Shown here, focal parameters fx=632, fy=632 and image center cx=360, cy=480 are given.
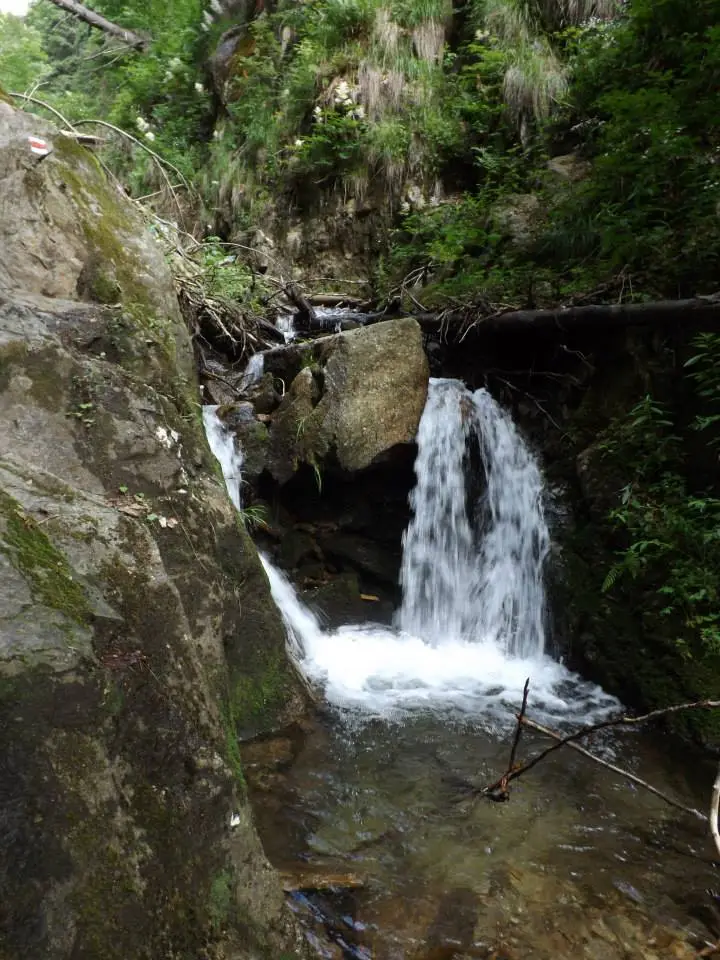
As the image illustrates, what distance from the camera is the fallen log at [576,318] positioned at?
450 cm

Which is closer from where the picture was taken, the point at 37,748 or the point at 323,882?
the point at 37,748

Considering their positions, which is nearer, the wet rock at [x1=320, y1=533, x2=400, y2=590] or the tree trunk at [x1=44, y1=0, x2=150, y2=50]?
the wet rock at [x1=320, y1=533, x2=400, y2=590]

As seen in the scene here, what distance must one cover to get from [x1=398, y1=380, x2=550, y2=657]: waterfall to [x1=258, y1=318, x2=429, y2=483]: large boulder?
1.27 ft

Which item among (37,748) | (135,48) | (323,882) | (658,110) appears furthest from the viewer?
(135,48)

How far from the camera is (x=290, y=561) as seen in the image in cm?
557

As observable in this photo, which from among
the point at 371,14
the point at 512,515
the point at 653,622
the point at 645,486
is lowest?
the point at 653,622

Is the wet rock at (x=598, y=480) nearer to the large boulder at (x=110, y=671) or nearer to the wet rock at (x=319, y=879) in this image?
the large boulder at (x=110, y=671)

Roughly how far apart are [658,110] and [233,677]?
542cm

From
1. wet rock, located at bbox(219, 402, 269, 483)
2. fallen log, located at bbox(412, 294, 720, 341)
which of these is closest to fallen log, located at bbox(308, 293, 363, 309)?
fallen log, located at bbox(412, 294, 720, 341)

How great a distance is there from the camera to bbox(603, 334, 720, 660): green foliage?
4.08 metres

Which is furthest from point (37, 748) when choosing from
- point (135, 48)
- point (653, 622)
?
point (135, 48)

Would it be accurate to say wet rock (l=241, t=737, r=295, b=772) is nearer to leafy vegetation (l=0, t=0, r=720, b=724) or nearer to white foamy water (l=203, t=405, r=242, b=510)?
white foamy water (l=203, t=405, r=242, b=510)

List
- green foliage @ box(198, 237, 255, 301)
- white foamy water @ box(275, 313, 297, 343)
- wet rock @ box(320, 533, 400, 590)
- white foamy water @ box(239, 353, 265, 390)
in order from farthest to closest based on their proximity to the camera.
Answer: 1. white foamy water @ box(275, 313, 297, 343)
2. green foliage @ box(198, 237, 255, 301)
3. white foamy water @ box(239, 353, 265, 390)
4. wet rock @ box(320, 533, 400, 590)

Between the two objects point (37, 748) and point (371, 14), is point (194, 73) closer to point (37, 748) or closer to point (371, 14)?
point (371, 14)
